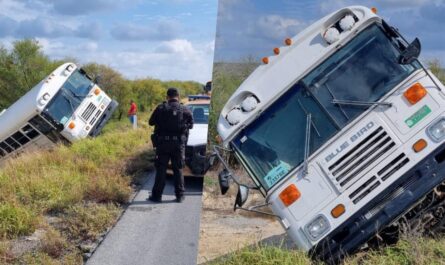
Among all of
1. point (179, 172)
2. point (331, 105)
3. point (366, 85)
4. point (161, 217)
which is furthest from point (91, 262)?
point (366, 85)

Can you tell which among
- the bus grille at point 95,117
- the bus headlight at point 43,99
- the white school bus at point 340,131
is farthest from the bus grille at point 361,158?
the bus grille at point 95,117

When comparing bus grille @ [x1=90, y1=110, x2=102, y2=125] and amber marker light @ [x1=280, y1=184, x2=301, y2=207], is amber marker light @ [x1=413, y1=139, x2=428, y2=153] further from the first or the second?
bus grille @ [x1=90, y1=110, x2=102, y2=125]

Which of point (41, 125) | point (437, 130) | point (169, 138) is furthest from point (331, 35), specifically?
point (41, 125)

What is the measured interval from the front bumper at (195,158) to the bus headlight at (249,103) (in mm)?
814

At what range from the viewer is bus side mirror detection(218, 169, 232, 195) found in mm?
3767

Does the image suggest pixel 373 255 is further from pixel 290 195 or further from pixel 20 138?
pixel 20 138

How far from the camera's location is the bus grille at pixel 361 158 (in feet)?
14.0

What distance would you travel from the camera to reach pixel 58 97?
1235 centimetres

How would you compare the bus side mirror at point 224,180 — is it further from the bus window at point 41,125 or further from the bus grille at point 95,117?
the bus grille at point 95,117

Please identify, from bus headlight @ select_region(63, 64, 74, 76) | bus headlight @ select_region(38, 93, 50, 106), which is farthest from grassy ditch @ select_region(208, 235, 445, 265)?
bus headlight @ select_region(63, 64, 74, 76)

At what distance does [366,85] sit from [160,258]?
6.67ft

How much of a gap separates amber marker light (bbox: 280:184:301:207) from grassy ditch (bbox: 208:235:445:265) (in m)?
0.42

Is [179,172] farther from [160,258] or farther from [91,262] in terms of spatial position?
[91,262]

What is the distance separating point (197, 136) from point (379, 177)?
1.46 meters
